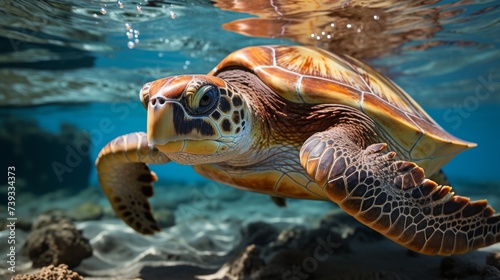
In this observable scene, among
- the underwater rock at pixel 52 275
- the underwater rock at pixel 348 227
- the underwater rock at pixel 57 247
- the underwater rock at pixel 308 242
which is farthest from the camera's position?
the underwater rock at pixel 348 227

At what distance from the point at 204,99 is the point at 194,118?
0.53 ft

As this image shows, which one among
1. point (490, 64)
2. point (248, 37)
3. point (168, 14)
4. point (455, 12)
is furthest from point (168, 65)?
point (490, 64)

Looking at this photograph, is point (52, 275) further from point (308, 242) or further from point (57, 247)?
point (308, 242)

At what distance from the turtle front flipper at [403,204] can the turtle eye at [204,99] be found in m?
0.83

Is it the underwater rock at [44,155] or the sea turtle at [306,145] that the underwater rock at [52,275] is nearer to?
the sea turtle at [306,145]

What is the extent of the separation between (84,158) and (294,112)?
540 inches

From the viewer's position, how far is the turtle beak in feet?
7.21

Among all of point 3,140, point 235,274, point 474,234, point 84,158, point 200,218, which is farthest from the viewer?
point 84,158

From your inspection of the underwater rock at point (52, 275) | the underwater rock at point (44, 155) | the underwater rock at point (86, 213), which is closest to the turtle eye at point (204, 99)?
the underwater rock at point (52, 275)

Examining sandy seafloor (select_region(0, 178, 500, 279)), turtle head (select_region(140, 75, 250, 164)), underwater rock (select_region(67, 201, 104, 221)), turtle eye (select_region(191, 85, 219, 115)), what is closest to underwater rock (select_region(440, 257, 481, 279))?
sandy seafloor (select_region(0, 178, 500, 279))

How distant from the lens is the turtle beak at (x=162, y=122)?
7.21 feet

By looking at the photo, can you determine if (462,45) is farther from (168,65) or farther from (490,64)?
(168,65)

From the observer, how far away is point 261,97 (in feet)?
10.2

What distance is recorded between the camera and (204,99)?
2357 millimetres
